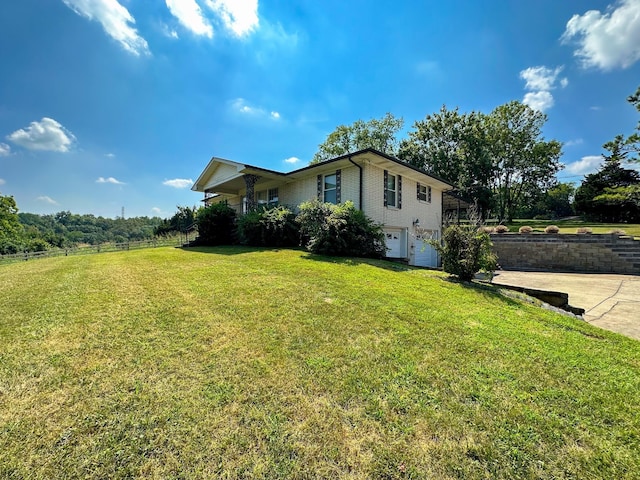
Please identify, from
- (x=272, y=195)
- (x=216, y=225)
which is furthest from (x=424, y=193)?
(x=216, y=225)

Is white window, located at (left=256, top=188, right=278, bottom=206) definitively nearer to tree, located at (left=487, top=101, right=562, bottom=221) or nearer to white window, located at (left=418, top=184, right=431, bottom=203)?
white window, located at (left=418, top=184, right=431, bottom=203)

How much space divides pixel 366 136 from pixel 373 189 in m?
21.4

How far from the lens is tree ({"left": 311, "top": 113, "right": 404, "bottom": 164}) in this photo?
101 feet

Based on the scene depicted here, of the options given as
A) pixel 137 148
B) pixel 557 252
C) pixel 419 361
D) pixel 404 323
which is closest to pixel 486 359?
pixel 419 361

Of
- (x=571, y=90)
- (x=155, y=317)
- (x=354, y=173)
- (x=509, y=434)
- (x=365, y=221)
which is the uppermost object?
(x=571, y=90)

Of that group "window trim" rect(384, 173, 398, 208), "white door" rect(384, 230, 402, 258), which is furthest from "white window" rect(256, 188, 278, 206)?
"white door" rect(384, 230, 402, 258)

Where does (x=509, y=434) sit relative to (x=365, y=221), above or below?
below

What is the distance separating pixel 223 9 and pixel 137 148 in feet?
37.1

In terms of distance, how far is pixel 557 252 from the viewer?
1348 centimetres

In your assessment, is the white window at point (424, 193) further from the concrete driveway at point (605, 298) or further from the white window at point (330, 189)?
the concrete driveway at point (605, 298)

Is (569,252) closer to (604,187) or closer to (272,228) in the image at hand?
(272,228)

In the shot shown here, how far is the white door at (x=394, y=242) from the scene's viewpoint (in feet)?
42.3

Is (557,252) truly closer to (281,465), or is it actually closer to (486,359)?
(486,359)

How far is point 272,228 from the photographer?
1208cm
